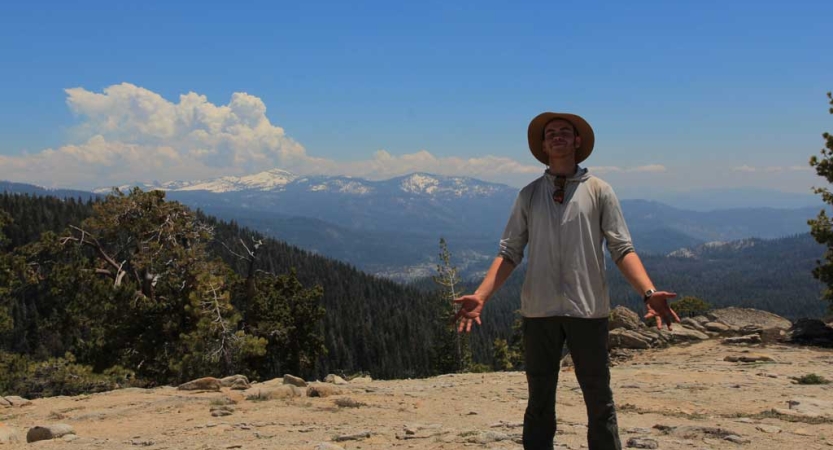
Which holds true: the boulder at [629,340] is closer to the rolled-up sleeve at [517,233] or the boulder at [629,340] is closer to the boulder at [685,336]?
the boulder at [685,336]

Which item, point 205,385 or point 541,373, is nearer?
point 541,373

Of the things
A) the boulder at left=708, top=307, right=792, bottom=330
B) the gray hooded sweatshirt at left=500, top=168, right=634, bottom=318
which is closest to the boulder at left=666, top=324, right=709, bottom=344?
the boulder at left=708, top=307, right=792, bottom=330

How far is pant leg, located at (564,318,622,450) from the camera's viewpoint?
4844 millimetres

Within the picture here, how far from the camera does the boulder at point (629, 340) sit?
19859mm

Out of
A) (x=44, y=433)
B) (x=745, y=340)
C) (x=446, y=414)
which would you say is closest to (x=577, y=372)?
(x=446, y=414)

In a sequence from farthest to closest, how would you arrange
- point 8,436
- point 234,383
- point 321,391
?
point 234,383
point 321,391
point 8,436

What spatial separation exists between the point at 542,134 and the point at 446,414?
6579 millimetres

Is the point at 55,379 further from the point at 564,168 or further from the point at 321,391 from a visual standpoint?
the point at 564,168

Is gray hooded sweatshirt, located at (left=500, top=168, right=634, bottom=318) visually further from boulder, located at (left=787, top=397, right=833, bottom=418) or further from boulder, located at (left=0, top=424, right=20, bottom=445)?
boulder, located at (left=0, top=424, right=20, bottom=445)

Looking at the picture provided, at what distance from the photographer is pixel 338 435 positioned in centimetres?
789

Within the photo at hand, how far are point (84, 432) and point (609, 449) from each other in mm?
9058

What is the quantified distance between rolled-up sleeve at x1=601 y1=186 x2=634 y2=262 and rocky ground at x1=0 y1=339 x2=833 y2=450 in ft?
10.6

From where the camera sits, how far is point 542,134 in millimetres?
5559

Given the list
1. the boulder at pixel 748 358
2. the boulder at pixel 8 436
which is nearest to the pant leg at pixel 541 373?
the boulder at pixel 8 436
